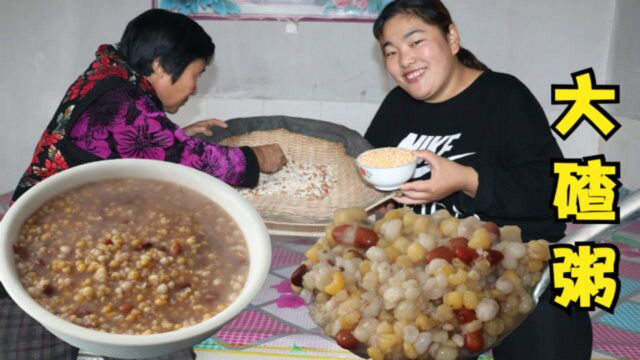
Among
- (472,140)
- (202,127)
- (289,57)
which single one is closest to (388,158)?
(472,140)

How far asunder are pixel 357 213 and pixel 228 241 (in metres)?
0.16

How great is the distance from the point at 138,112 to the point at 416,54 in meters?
0.52

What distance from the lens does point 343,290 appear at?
59 centimetres

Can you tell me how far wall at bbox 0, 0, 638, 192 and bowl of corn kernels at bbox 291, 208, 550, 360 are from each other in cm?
254

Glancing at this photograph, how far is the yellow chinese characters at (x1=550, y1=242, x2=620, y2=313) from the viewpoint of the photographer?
677 mm

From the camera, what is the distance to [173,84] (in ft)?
3.73

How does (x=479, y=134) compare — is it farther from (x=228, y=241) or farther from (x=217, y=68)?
(x=217, y=68)

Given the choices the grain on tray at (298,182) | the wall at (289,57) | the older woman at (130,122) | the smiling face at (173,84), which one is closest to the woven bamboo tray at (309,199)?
the grain on tray at (298,182)

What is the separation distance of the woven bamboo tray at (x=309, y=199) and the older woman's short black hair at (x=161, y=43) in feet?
0.92

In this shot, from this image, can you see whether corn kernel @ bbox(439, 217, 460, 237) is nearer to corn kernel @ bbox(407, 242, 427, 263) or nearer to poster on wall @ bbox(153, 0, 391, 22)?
corn kernel @ bbox(407, 242, 427, 263)

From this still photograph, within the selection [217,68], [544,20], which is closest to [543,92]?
[544,20]

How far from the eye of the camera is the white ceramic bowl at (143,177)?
22.9 inches

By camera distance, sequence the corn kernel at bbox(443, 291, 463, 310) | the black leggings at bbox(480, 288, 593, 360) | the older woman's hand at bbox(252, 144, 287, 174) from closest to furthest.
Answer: the corn kernel at bbox(443, 291, 463, 310) → the black leggings at bbox(480, 288, 593, 360) → the older woman's hand at bbox(252, 144, 287, 174)

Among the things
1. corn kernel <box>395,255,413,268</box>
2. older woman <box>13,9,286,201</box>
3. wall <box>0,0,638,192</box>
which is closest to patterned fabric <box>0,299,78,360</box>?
older woman <box>13,9,286,201</box>
